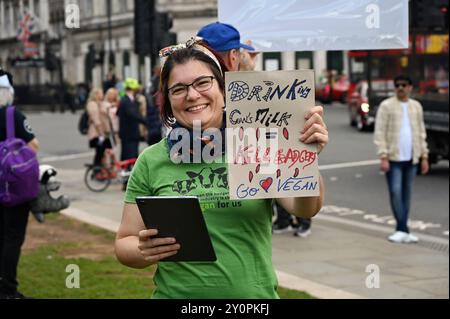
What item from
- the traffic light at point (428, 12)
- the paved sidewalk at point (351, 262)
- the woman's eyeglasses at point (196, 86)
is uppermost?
the traffic light at point (428, 12)

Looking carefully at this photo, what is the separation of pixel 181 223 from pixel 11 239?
189 inches

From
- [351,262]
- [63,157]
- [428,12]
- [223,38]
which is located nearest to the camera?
[223,38]

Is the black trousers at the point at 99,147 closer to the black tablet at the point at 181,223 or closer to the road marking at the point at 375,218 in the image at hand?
the road marking at the point at 375,218

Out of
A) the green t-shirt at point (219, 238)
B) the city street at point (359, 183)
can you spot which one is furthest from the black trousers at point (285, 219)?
the green t-shirt at point (219, 238)

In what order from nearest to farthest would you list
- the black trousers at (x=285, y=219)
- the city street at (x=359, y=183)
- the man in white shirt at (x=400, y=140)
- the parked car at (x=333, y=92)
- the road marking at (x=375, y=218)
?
the man in white shirt at (x=400, y=140) → the black trousers at (x=285, y=219) → the road marking at (x=375, y=218) → the city street at (x=359, y=183) → the parked car at (x=333, y=92)

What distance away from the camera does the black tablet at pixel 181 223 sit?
Result: 2.87m

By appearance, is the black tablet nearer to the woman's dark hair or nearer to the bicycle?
the woman's dark hair

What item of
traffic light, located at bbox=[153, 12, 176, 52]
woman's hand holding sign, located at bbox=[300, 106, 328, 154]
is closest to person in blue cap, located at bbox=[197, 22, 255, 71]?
woman's hand holding sign, located at bbox=[300, 106, 328, 154]

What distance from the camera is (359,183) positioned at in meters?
16.9

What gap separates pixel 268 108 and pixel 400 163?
26.1 feet

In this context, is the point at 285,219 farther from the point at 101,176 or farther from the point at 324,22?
the point at 324,22

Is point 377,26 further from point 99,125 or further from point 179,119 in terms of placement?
→ point 99,125

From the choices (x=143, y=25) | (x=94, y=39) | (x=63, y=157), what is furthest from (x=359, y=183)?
(x=94, y=39)

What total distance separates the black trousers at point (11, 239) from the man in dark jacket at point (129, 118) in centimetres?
819
